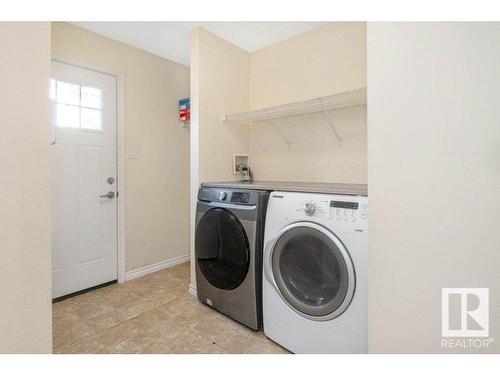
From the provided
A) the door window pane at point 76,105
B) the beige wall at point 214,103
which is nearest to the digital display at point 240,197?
the beige wall at point 214,103

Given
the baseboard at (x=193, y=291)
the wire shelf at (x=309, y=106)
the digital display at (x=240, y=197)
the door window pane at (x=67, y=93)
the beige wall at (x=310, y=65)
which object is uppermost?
the beige wall at (x=310, y=65)

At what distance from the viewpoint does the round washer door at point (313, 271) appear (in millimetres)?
1234

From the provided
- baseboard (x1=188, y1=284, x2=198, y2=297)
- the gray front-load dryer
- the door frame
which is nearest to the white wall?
the gray front-load dryer

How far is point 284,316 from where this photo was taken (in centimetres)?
148

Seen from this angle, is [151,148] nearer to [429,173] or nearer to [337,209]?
[337,209]

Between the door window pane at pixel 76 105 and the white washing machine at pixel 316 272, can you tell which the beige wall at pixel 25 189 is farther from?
the door window pane at pixel 76 105

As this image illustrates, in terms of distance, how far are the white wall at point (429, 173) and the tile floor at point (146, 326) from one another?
945mm

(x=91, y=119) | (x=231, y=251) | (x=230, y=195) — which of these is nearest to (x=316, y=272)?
(x=231, y=251)

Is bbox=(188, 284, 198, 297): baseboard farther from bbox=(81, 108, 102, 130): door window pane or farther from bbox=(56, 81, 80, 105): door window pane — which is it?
bbox=(56, 81, 80, 105): door window pane

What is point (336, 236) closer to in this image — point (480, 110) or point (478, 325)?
point (478, 325)

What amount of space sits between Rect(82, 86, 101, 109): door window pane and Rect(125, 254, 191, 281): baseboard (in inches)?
63.6

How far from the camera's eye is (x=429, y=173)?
2.64 ft

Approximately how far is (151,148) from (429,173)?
247cm
